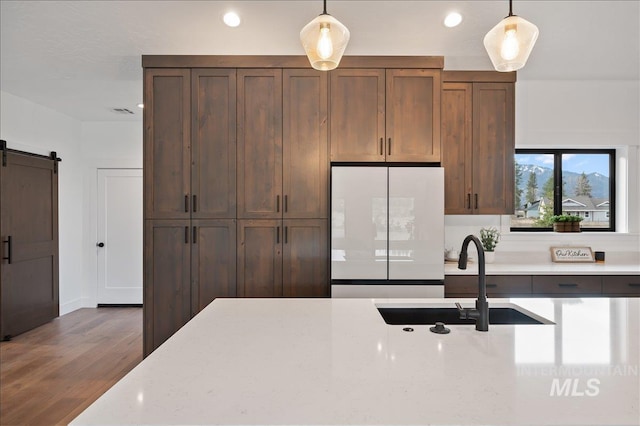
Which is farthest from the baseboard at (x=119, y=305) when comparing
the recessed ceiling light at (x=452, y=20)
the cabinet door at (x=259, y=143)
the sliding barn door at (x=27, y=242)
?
the recessed ceiling light at (x=452, y=20)

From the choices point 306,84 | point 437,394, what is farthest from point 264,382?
point 306,84

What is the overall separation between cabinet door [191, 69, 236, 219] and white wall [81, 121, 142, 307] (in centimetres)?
266

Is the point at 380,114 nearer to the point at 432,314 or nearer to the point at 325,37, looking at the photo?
the point at 325,37

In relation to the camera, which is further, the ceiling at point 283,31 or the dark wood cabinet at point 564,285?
the dark wood cabinet at point 564,285

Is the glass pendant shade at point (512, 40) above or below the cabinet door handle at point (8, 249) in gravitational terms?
above

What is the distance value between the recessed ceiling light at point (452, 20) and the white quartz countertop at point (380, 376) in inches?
86.0

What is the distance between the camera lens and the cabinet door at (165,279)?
3029 mm

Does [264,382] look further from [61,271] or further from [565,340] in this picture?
[61,271]

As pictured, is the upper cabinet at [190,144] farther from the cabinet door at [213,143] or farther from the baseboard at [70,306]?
the baseboard at [70,306]

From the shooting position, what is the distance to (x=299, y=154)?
119 inches

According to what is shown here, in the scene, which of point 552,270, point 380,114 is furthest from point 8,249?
point 552,270

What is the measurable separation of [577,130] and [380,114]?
208cm

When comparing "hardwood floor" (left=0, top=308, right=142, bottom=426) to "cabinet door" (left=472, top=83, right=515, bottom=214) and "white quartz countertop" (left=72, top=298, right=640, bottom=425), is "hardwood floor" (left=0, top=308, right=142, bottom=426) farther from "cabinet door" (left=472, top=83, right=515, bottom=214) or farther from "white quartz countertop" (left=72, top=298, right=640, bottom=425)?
"cabinet door" (left=472, top=83, right=515, bottom=214)

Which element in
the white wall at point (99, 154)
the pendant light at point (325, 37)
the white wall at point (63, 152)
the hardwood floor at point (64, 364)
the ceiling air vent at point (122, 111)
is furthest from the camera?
the white wall at point (99, 154)
